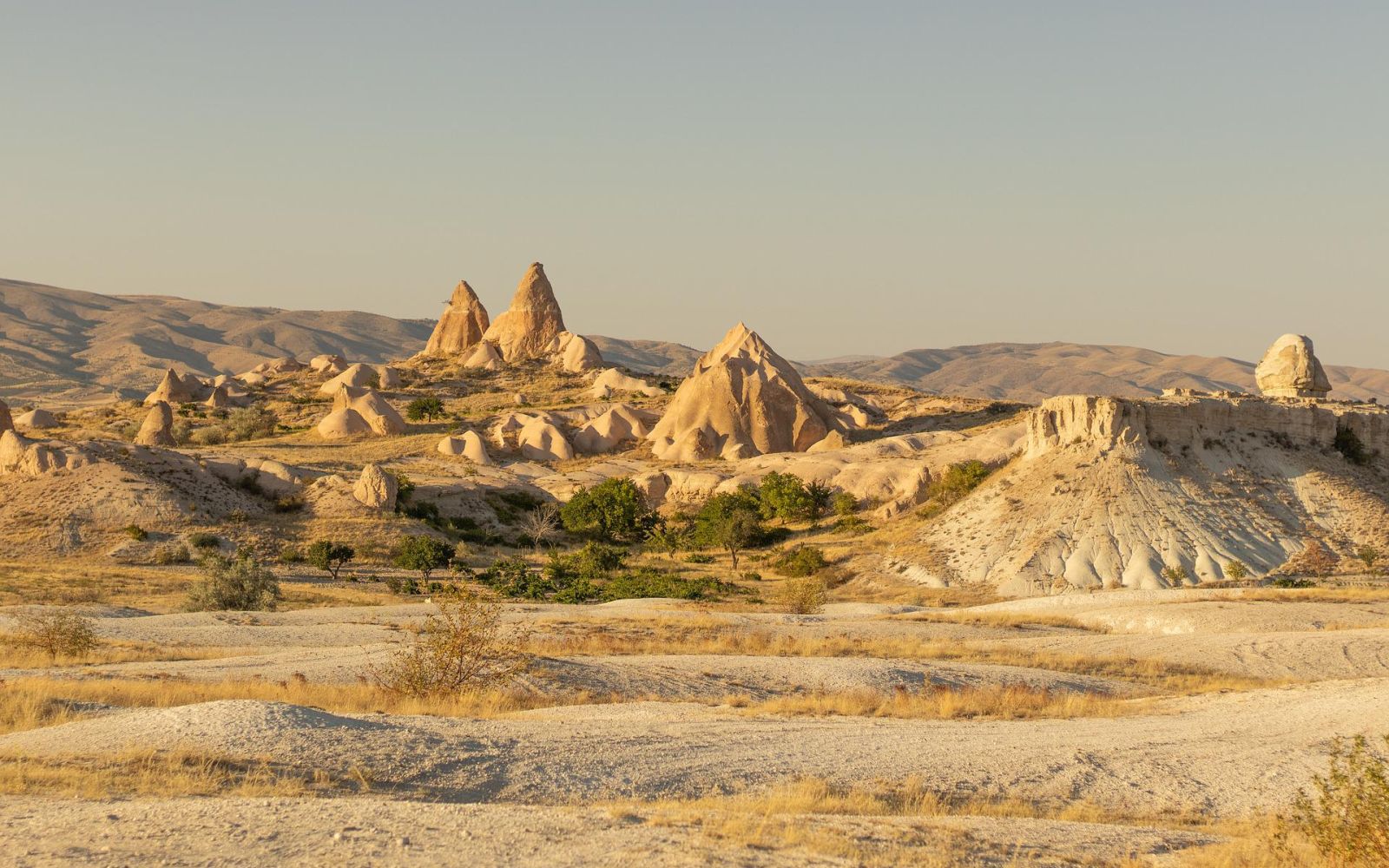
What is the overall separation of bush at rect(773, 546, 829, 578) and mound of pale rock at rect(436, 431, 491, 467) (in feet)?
64.3

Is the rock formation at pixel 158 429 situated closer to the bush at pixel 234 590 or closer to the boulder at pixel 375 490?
the boulder at pixel 375 490

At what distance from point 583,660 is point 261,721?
8.20 m

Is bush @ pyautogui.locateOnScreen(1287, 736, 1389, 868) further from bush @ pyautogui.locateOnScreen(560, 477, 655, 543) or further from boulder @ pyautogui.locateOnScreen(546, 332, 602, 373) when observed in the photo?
boulder @ pyautogui.locateOnScreen(546, 332, 602, 373)

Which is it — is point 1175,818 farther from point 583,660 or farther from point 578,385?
point 578,385

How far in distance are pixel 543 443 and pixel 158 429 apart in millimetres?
18790

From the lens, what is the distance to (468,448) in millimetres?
58938

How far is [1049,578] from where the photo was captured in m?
36.4

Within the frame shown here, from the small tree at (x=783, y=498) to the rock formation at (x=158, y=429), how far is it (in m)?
30.3

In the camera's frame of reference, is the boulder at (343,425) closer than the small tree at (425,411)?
Yes

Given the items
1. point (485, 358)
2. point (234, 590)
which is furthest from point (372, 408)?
point (234, 590)

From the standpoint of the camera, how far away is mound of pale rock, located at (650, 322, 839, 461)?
59.0 m

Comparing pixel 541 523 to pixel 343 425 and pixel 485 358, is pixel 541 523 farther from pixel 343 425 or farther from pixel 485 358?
pixel 485 358

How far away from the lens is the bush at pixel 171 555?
39.1m

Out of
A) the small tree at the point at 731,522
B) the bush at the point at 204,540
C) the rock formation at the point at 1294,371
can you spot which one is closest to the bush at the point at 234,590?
the bush at the point at 204,540
